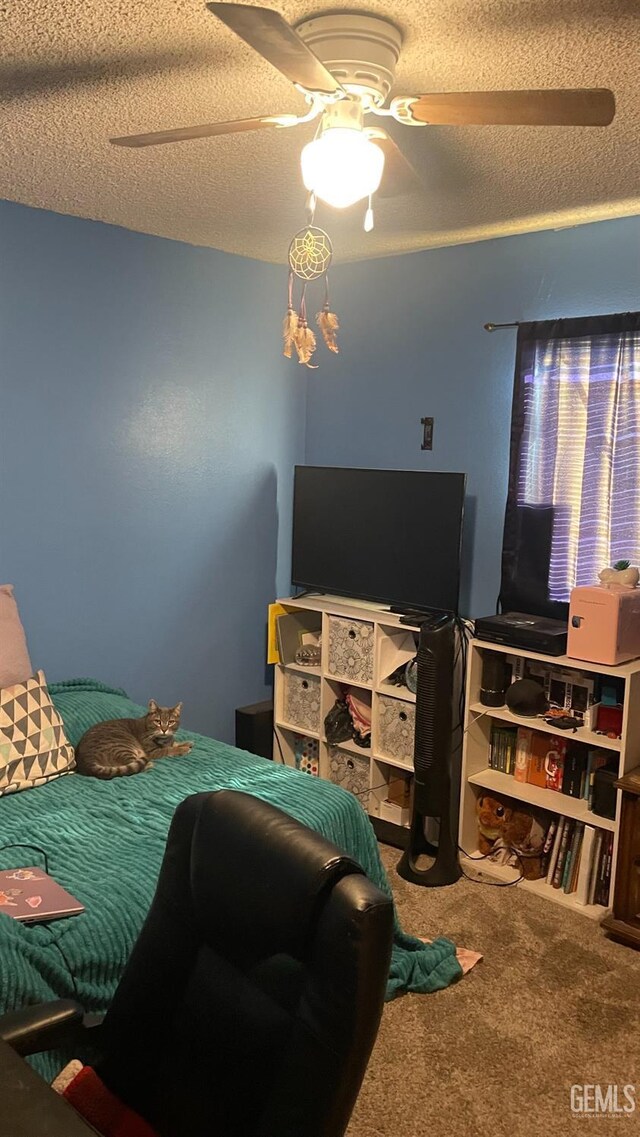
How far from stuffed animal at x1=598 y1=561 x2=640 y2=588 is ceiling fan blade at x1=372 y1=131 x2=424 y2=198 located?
5.22ft

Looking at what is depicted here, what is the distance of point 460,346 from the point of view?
12.7 feet

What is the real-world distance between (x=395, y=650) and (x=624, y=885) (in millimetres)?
1306

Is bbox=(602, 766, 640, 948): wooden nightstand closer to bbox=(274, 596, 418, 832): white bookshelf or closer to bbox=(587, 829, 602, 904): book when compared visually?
bbox=(587, 829, 602, 904): book

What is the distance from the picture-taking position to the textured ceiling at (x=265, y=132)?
1825 mm

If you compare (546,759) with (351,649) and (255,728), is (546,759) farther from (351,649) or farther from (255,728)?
(255,728)

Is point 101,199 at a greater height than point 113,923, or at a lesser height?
greater

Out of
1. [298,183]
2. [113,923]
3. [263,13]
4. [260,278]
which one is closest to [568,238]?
[298,183]

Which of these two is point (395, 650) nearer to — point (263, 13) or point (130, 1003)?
point (130, 1003)

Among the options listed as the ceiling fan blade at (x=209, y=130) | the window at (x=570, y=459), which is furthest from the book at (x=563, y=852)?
the ceiling fan blade at (x=209, y=130)

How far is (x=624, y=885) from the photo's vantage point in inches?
120

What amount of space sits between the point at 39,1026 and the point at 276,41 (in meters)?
1.72

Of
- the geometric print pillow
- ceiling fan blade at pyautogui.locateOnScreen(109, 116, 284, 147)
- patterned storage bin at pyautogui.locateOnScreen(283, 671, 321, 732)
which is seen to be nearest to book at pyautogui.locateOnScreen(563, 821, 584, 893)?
patterned storage bin at pyautogui.locateOnScreen(283, 671, 321, 732)

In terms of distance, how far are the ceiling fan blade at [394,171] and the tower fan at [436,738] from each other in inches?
64.3

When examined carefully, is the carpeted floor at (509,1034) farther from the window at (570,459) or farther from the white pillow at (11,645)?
the white pillow at (11,645)
